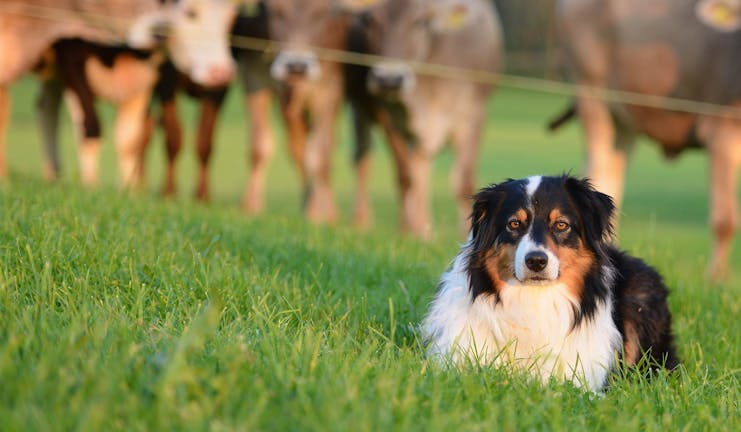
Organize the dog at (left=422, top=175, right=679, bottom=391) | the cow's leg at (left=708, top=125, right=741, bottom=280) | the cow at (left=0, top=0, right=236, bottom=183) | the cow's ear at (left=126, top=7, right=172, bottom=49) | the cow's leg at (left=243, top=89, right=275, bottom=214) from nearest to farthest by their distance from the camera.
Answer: the dog at (left=422, top=175, right=679, bottom=391), the cow's leg at (left=708, top=125, right=741, bottom=280), the cow at (left=0, top=0, right=236, bottom=183), the cow's ear at (left=126, top=7, right=172, bottom=49), the cow's leg at (left=243, top=89, right=275, bottom=214)

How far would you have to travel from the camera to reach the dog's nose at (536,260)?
377 centimetres

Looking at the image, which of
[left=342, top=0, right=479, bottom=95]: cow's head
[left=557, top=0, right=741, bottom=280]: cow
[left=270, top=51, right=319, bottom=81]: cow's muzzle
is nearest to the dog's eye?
[left=557, top=0, right=741, bottom=280]: cow

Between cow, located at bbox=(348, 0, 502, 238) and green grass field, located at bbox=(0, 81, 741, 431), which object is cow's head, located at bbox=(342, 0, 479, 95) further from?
green grass field, located at bbox=(0, 81, 741, 431)

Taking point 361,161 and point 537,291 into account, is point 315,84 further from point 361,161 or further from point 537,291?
point 537,291

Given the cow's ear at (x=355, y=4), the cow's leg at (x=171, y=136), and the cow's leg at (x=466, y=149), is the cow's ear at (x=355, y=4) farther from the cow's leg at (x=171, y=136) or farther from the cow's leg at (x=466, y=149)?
the cow's leg at (x=171, y=136)

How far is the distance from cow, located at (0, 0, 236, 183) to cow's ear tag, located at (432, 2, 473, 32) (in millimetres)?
2177

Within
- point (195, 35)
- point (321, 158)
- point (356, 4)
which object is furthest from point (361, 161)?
point (195, 35)

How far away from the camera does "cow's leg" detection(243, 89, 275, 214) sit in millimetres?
11328

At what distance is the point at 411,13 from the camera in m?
10.8

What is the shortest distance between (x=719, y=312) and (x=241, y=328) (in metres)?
2.96

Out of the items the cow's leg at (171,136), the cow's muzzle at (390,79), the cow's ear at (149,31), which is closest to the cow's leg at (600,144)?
the cow's muzzle at (390,79)

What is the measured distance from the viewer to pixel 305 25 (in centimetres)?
1067

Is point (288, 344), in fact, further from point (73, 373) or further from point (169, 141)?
point (169, 141)

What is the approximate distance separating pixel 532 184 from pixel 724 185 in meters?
5.84
